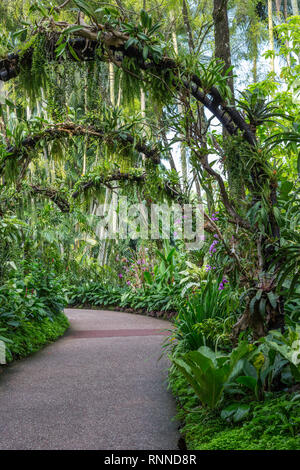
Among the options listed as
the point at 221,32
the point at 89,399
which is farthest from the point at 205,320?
the point at 221,32

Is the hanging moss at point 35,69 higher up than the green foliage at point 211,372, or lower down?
higher up

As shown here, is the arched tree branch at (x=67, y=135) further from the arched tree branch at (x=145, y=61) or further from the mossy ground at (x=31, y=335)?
the mossy ground at (x=31, y=335)

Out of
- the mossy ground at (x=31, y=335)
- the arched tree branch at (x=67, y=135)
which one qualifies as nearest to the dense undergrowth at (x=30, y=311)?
the mossy ground at (x=31, y=335)

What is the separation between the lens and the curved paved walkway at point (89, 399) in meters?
2.14

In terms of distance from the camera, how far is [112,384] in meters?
3.15

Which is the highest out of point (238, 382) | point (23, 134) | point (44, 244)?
point (23, 134)

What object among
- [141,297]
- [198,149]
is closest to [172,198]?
[198,149]

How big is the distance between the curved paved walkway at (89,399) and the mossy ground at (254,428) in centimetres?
16

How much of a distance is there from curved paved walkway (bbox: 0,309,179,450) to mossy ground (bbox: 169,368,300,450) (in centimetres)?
16

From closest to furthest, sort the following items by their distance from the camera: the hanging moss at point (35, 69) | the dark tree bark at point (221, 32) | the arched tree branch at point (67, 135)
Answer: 1. the hanging moss at point (35, 69)
2. the arched tree branch at point (67, 135)
3. the dark tree bark at point (221, 32)

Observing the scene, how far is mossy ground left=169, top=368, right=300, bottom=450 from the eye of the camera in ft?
5.59

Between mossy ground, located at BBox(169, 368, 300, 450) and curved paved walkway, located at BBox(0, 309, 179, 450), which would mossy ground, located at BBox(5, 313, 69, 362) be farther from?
mossy ground, located at BBox(169, 368, 300, 450)

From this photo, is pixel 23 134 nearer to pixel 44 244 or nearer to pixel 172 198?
pixel 172 198

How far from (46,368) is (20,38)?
2835 millimetres
